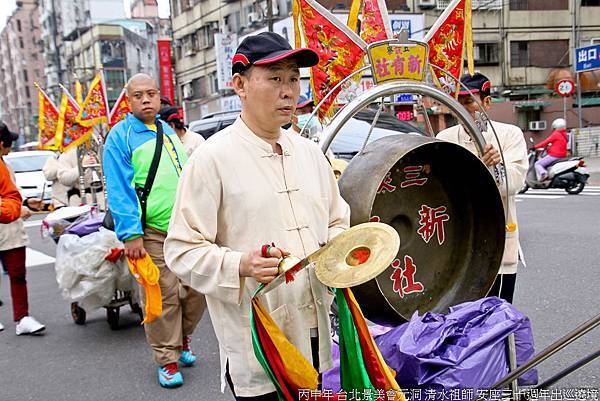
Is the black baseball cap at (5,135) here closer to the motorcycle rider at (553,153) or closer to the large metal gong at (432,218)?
the large metal gong at (432,218)

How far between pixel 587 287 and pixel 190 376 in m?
3.54

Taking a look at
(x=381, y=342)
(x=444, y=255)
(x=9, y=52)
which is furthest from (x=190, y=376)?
(x=9, y=52)

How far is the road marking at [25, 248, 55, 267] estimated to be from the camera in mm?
7801

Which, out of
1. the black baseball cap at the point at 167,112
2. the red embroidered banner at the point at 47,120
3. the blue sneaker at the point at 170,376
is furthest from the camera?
the red embroidered banner at the point at 47,120

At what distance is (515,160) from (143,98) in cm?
228

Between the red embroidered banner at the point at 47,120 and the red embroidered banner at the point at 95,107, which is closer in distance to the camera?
the red embroidered banner at the point at 95,107

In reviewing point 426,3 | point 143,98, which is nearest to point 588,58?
point 426,3

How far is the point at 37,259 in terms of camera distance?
26.7ft

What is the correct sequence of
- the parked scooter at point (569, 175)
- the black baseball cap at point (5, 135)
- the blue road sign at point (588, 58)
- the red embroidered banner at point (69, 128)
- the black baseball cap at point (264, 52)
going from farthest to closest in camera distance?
the blue road sign at point (588, 58)
the parked scooter at point (569, 175)
the red embroidered banner at point (69, 128)
the black baseball cap at point (5, 135)
the black baseball cap at point (264, 52)

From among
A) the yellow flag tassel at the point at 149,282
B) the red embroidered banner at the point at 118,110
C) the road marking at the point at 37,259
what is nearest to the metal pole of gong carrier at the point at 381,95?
the yellow flag tassel at the point at 149,282

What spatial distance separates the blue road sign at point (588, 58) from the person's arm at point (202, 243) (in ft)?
47.6

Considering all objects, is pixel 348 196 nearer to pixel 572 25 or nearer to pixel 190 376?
pixel 190 376

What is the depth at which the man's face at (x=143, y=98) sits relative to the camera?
3.34m

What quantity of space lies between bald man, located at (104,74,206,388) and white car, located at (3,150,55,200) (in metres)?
10.7
